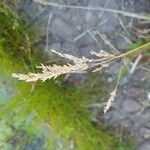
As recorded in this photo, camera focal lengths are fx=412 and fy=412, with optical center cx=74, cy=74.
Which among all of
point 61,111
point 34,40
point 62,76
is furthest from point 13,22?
point 61,111

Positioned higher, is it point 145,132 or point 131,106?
point 131,106

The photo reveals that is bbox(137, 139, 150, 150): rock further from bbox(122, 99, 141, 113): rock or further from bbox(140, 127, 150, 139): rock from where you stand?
bbox(122, 99, 141, 113): rock

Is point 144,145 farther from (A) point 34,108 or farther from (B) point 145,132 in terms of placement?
(A) point 34,108

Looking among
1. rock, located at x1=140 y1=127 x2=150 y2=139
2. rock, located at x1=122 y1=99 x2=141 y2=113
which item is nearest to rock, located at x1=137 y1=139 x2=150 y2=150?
rock, located at x1=140 y1=127 x2=150 y2=139

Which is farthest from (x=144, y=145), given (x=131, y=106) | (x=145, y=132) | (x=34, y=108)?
(x=34, y=108)

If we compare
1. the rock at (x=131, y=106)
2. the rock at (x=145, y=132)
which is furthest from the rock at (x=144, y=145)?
the rock at (x=131, y=106)

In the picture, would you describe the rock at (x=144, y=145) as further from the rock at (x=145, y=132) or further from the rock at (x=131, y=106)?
the rock at (x=131, y=106)
